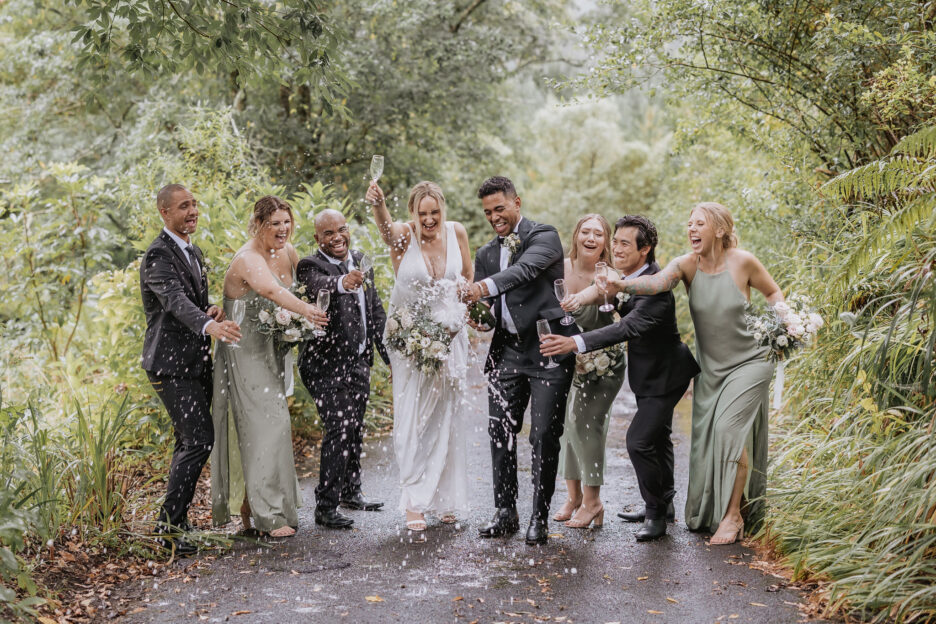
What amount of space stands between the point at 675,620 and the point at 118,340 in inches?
226

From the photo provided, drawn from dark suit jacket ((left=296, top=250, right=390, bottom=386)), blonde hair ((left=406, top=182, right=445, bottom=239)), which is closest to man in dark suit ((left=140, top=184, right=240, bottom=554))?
dark suit jacket ((left=296, top=250, right=390, bottom=386))

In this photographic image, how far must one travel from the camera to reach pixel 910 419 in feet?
15.7

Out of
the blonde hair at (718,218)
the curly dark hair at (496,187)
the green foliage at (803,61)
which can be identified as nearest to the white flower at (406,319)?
the curly dark hair at (496,187)

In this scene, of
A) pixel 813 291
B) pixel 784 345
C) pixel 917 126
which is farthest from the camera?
pixel 813 291

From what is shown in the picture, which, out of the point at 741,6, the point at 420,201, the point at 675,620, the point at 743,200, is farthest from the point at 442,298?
the point at 743,200

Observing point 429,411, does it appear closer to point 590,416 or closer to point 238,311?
point 590,416

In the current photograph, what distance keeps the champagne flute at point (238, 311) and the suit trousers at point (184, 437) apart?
48 centimetres

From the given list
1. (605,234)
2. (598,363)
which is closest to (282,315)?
(598,363)

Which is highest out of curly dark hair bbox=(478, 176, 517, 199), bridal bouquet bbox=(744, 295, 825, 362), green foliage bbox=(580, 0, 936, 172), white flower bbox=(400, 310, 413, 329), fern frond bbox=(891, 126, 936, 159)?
green foliage bbox=(580, 0, 936, 172)

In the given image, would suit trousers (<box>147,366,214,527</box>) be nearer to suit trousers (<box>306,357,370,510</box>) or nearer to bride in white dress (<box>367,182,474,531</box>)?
suit trousers (<box>306,357,370,510</box>)

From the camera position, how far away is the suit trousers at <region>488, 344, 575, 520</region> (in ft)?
18.2

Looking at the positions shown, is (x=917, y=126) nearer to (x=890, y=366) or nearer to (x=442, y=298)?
(x=890, y=366)

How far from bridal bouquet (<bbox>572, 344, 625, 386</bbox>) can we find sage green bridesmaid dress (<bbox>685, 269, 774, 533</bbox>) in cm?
58

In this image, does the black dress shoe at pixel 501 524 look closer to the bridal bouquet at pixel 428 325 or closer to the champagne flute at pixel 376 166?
the bridal bouquet at pixel 428 325
